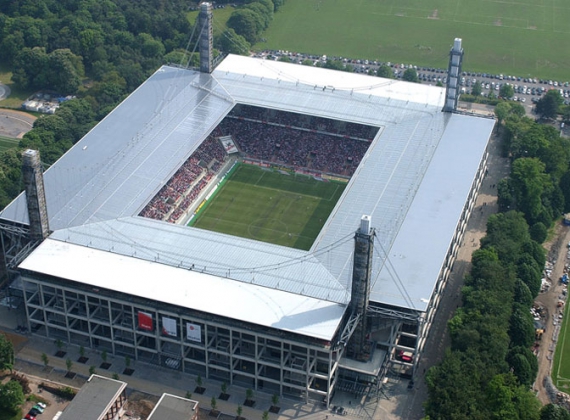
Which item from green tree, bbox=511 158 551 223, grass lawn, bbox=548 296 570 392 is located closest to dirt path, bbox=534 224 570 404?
grass lawn, bbox=548 296 570 392

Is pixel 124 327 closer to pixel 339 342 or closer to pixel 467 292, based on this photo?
pixel 339 342

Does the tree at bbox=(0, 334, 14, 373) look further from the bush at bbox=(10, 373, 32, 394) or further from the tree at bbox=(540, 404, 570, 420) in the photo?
the tree at bbox=(540, 404, 570, 420)

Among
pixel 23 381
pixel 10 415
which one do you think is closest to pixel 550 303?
pixel 23 381

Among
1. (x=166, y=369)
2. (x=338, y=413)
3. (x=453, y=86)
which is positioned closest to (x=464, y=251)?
(x=453, y=86)

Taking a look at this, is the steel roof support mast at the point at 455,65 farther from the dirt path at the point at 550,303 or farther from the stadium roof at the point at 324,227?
the dirt path at the point at 550,303

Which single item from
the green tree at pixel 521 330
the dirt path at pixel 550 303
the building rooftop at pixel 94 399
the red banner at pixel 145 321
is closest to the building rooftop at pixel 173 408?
the building rooftop at pixel 94 399

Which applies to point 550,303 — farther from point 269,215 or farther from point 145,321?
point 145,321
